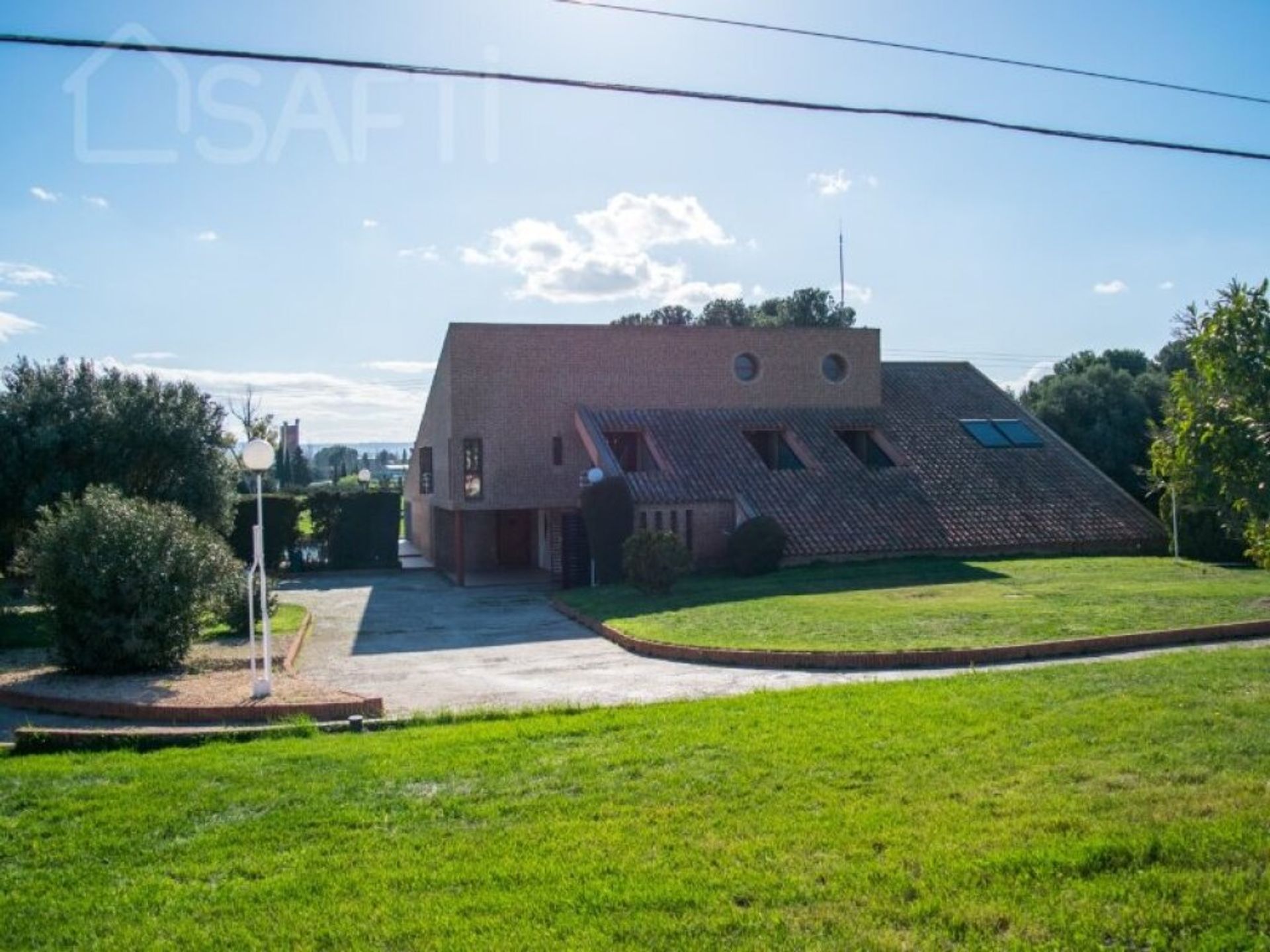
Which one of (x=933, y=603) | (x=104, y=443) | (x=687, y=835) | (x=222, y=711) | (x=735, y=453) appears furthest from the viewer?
(x=735, y=453)

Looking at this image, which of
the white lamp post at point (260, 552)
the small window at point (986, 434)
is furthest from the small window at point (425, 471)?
the white lamp post at point (260, 552)

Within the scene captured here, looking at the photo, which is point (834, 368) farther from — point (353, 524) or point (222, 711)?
point (222, 711)

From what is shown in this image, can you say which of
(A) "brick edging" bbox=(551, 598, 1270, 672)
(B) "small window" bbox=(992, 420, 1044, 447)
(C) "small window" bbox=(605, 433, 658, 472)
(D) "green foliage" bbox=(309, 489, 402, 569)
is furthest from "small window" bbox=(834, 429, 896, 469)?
(A) "brick edging" bbox=(551, 598, 1270, 672)

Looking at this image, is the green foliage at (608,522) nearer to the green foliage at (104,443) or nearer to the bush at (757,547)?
the bush at (757,547)

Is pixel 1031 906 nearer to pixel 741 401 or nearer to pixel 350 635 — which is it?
pixel 350 635

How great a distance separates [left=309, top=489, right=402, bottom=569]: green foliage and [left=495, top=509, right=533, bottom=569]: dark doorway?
3.59m

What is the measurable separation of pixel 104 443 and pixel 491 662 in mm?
10415

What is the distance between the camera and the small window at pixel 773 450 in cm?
2870

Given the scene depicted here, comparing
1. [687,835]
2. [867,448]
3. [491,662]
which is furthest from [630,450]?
[687,835]

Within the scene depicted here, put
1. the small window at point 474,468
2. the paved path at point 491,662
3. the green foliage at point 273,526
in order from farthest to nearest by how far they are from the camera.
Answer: the green foliage at point 273,526
the small window at point 474,468
the paved path at point 491,662

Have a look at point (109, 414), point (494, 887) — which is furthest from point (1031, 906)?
point (109, 414)

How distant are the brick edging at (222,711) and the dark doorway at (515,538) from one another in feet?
70.4

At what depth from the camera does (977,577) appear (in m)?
21.4

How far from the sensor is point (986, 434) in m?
31.4
